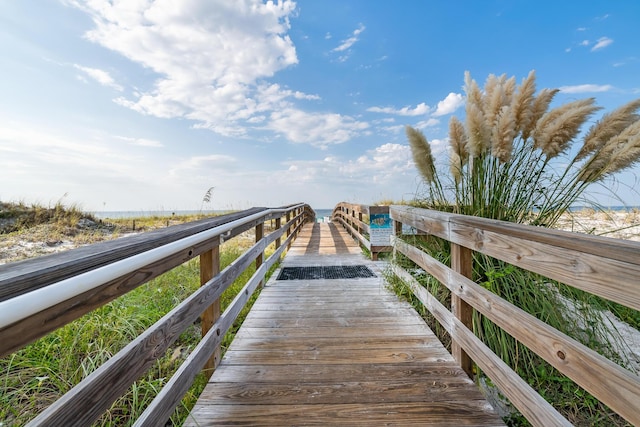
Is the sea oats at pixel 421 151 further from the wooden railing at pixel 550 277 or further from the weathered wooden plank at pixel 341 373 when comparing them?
the weathered wooden plank at pixel 341 373

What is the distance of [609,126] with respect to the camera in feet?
5.61

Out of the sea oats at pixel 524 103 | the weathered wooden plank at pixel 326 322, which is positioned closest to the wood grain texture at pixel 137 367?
the weathered wooden plank at pixel 326 322

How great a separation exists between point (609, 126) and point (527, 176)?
1.67ft

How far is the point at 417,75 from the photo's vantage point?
36.1 ft

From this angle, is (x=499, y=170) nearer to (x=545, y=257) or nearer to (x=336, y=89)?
(x=545, y=257)

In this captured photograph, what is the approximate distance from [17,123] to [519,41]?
8.91m

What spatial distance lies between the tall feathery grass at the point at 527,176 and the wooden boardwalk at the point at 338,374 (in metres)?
0.40

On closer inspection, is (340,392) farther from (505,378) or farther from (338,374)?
(505,378)

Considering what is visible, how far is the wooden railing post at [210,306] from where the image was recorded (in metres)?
1.66

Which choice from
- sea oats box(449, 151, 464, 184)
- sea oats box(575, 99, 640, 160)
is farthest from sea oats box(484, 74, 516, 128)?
sea oats box(575, 99, 640, 160)

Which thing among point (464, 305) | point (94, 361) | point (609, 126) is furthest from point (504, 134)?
point (94, 361)

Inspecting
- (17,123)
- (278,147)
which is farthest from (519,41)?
(278,147)

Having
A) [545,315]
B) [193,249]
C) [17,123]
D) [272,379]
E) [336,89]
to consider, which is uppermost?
[336,89]

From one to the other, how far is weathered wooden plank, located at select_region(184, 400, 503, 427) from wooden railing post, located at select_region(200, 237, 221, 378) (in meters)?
0.30
